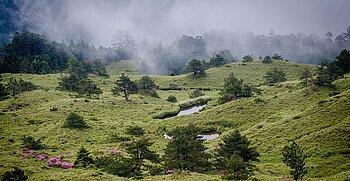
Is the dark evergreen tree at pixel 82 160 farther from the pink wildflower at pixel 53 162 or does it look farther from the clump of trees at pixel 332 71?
the clump of trees at pixel 332 71

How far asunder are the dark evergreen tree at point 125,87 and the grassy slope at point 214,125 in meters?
2.90

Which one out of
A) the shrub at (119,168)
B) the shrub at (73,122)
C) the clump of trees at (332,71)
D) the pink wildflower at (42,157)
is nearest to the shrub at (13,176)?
the shrub at (119,168)

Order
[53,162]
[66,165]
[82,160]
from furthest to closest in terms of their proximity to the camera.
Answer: [82,160], [53,162], [66,165]

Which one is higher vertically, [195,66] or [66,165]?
[195,66]

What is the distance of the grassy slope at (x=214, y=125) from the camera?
3384 centimetres

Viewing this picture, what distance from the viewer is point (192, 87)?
116250 millimetres

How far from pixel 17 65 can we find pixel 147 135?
91.7 meters

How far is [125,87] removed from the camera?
88.7 m

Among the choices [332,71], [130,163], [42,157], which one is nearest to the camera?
[130,163]

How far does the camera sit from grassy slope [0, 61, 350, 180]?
1332 inches

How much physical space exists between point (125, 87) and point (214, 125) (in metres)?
36.6

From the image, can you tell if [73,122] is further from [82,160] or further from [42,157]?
[82,160]

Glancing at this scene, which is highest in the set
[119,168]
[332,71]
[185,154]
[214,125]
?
[332,71]

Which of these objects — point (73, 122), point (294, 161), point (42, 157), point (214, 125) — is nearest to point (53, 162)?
point (42, 157)
